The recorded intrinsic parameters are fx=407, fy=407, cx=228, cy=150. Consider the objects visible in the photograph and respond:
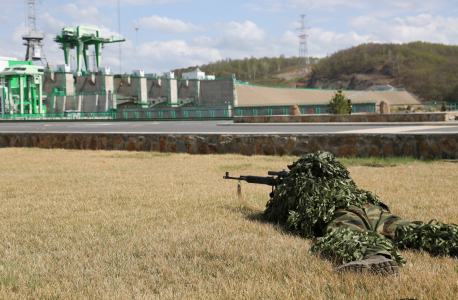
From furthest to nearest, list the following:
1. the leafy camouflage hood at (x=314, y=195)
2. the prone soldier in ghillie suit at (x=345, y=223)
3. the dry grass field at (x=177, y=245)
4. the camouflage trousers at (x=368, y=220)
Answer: the leafy camouflage hood at (x=314, y=195) < the camouflage trousers at (x=368, y=220) < the prone soldier in ghillie suit at (x=345, y=223) < the dry grass field at (x=177, y=245)

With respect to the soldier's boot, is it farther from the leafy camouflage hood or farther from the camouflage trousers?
the leafy camouflage hood

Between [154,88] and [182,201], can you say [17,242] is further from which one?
[154,88]

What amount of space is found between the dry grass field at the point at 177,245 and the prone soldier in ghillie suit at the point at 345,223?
115 millimetres

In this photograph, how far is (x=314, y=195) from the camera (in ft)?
12.7

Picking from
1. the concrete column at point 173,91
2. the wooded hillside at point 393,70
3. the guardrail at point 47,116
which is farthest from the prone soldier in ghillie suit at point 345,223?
the wooded hillside at point 393,70

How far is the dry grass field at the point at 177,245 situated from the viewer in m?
2.71

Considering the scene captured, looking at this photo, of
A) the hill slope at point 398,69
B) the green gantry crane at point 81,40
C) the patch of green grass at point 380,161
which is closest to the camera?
the patch of green grass at point 380,161

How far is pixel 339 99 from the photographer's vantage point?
27422mm

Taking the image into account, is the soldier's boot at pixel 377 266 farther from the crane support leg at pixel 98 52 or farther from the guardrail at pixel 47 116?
the crane support leg at pixel 98 52

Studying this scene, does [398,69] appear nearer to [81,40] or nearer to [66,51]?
[81,40]

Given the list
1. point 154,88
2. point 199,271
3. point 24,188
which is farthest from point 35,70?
point 199,271

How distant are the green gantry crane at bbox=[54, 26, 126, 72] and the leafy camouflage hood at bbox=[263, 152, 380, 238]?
95367mm

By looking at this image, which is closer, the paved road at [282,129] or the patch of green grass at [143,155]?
the patch of green grass at [143,155]

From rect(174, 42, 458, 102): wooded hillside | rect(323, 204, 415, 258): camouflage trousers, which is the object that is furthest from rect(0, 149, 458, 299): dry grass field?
rect(174, 42, 458, 102): wooded hillside
